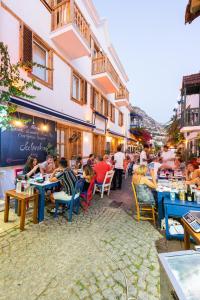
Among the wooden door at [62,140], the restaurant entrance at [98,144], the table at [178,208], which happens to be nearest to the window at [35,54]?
the wooden door at [62,140]

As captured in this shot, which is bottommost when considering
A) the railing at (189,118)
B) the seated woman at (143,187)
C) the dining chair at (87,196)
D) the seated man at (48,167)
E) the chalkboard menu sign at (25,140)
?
the dining chair at (87,196)

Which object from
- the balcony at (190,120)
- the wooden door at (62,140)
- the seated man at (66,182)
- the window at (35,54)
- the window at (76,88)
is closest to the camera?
the seated man at (66,182)

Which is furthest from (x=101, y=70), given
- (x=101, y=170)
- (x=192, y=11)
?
(x=192, y=11)

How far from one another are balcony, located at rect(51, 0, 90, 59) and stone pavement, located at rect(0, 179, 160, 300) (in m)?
7.20

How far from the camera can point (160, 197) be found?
3.92 metres

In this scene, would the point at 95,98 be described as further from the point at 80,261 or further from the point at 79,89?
the point at 80,261

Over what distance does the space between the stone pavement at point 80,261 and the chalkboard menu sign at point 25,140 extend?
2.41 m

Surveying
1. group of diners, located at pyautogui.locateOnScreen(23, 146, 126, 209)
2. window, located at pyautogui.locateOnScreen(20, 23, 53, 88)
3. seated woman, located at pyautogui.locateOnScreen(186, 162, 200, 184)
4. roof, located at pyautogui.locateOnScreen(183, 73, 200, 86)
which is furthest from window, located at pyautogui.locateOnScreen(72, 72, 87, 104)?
roof, located at pyautogui.locateOnScreen(183, 73, 200, 86)

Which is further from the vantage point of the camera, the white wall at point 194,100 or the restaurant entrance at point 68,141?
the white wall at point 194,100

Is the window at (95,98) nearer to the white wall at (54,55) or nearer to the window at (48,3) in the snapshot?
the white wall at (54,55)

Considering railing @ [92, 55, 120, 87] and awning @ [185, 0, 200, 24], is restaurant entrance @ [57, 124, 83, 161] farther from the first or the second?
awning @ [185, 0, 200, 24]

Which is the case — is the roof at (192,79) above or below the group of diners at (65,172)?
above

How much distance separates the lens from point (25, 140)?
5.80 meters

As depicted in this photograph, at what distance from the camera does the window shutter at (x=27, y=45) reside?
574cm
